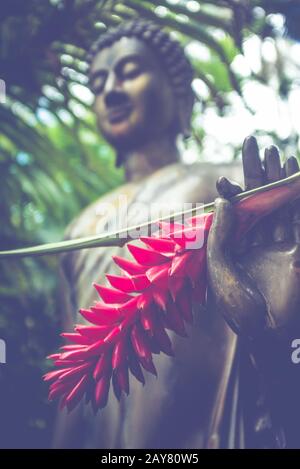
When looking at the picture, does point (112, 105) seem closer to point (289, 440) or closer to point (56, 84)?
point (56, 84)

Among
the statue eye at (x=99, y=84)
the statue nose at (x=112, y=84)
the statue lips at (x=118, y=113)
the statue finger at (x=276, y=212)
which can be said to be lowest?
the statue finger at (x=276, y=212)

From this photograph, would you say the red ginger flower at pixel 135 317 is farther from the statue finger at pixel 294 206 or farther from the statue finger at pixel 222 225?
the statue finger at pixel 294 206

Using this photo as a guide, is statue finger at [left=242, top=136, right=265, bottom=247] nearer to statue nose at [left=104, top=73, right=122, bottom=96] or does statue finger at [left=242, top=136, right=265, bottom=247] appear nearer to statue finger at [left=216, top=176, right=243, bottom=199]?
statue finger at [left=216, top=176, right=243, bottom=199]

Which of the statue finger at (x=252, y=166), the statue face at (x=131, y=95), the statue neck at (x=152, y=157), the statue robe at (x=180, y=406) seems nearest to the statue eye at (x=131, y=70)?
the statue face at (x=131, y=95)

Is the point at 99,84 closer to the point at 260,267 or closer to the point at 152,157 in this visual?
the point at 152,157

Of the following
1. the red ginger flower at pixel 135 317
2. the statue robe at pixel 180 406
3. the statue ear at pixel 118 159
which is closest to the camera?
the red ginger flower at pixel 135 317

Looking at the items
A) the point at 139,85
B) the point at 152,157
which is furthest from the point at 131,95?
the point at 152,157

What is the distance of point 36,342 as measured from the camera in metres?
2.11

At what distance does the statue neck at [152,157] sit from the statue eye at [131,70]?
133 mm

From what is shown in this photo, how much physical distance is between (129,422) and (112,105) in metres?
0.62

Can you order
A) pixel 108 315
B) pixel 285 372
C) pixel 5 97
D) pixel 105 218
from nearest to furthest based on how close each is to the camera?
pixel 108 315, pixel 285 372, pixel 105 218, pixel 5 97

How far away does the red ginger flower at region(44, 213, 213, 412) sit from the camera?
44.6 inches

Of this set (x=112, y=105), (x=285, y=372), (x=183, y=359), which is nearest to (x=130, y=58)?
(x=112, y=105)

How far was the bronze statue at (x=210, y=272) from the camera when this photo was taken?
1.21 meters
